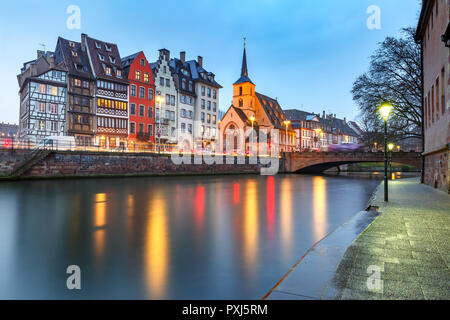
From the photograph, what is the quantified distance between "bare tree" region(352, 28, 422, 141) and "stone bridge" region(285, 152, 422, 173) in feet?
44.4

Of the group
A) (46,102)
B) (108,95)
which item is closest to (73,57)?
A: (108,95)

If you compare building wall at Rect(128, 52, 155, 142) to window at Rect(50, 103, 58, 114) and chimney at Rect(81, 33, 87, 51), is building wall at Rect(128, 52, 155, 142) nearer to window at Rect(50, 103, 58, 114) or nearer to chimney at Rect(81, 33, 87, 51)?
chimney at Rect(81, 33, 87, 51)

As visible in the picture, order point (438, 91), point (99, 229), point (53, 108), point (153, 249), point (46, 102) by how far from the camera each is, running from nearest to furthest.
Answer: point (153, 249)
point (99, 229)
point (438, 91)
point (46, 102)
point (53, 108)

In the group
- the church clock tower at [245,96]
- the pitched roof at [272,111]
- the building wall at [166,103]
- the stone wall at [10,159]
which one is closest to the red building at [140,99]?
the building wall at [166,103]

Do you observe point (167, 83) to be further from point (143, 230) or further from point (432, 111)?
point (143, 230)

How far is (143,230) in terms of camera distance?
854 cm

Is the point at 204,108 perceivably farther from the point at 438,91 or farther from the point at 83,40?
the point at 438,91

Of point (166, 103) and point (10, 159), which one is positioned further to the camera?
point (166, 103)

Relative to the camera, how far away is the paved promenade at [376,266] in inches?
135

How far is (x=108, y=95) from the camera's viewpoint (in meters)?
44.7

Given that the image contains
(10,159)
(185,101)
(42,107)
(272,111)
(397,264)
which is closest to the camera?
(397,264)

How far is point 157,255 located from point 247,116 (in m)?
71.2

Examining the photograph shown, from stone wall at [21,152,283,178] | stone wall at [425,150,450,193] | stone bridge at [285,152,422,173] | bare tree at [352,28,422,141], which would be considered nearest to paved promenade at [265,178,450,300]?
stone wall at [425,150,450,193]

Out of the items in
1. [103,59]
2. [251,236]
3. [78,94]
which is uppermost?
[103,59]
